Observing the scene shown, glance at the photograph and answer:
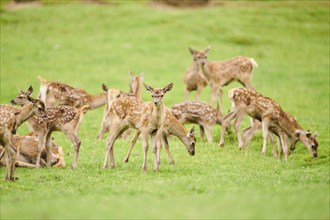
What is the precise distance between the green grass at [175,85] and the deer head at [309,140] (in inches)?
14.4

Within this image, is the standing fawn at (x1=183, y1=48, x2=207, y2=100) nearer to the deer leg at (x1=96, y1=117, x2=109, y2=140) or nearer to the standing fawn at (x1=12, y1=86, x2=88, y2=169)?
the deer leg at (x1=96, y1=117, x2=109, y2=140)

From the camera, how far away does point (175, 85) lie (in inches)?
1077

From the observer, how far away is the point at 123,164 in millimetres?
14375

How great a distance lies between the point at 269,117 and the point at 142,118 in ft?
13.2

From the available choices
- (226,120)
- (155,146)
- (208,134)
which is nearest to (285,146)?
(226,120)

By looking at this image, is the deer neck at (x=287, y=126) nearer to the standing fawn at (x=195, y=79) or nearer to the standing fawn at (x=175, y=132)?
the standing fawn at (x=175, y=132)

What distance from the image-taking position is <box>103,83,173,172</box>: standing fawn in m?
13.5

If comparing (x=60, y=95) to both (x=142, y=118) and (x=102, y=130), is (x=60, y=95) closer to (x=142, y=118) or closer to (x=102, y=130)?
(x=102, y=130)

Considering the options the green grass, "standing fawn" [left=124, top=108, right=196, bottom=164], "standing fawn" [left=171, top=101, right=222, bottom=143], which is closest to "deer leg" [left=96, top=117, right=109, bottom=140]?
the green grass

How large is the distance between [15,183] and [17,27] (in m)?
23.4

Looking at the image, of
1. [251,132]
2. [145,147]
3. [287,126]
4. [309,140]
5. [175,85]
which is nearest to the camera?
[145,147]

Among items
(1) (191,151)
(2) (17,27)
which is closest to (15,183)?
(1) (191,151)

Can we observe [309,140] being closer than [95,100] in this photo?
Yes

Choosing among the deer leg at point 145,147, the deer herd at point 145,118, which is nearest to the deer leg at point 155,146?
the deer herd at point 145,118
